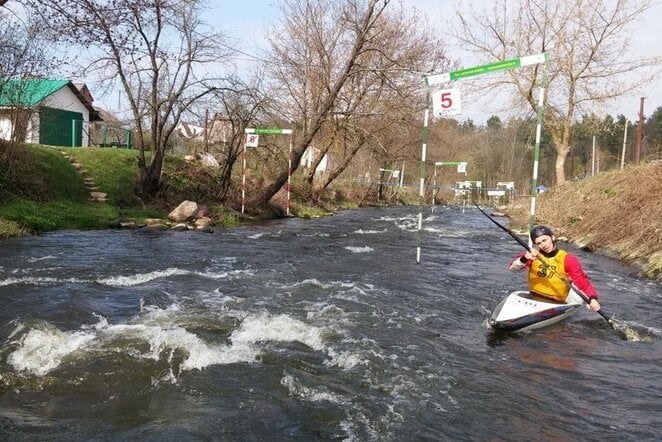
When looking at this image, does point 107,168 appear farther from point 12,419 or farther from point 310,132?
point 12,419

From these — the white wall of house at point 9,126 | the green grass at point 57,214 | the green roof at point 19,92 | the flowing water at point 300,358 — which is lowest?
the flowing water at point 300,358

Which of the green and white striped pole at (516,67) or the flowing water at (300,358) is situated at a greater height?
the green and white striped pole at (516,67)

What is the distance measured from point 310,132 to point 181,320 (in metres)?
15.8

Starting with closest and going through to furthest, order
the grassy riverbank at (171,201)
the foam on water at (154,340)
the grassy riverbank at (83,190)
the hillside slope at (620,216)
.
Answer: the foam on water at (154,340)
the hillside slope at (620,216)
the grassy riverbank at (171,201)
the grassy riverbank at (83,190)

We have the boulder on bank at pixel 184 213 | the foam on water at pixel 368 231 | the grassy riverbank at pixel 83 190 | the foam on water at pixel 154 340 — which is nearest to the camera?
the foam on water at pixel 154 340

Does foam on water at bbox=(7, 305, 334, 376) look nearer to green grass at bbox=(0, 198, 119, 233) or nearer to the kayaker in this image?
the kayaker

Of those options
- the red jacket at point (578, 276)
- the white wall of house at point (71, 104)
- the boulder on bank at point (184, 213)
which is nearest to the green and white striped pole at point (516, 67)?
the red jacket at point (578, 276)

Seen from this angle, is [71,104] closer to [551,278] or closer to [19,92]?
[19,92]

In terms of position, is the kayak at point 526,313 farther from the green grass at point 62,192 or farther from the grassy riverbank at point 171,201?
the green grass at point 62,192

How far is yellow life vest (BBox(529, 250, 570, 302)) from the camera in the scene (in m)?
6.96

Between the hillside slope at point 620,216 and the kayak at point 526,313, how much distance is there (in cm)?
479

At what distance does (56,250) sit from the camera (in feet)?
35.2

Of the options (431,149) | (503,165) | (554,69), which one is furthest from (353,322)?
(503,165)

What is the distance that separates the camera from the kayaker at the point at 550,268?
682 centimetres
